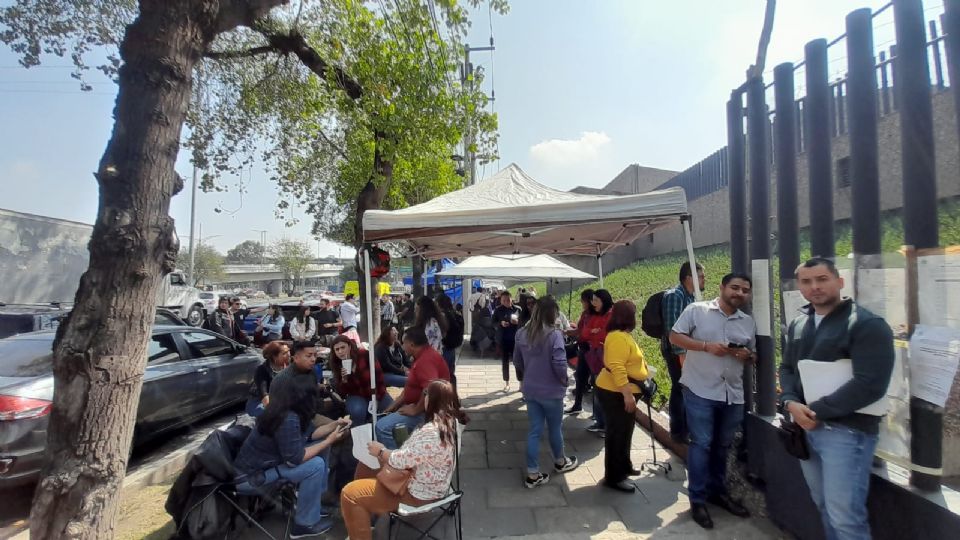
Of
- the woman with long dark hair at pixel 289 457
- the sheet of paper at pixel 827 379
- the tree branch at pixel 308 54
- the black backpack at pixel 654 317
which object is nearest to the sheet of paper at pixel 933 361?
the sheet of paper at pixel 827 379

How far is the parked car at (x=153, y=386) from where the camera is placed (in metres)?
3.63

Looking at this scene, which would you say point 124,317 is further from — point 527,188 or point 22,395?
point 527,188

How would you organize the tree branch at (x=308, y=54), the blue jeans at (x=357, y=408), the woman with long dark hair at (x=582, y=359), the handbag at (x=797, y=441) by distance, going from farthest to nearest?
the tree branch at (x=308, y=54)
the woman with long dark hair at (x=582, y=359)
the blue jeans at (x=357, y=408)
the handbag at (x=797, y=441)

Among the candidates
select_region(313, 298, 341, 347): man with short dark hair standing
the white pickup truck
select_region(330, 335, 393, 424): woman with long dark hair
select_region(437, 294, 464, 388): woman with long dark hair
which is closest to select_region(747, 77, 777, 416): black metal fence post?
select_region(330, 335, 393, 424): woman with long dark hair

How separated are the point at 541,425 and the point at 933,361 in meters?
2.60

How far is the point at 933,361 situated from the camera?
2188 mm

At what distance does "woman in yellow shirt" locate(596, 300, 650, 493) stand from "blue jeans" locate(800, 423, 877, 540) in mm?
1324

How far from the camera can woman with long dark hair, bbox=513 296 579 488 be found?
12.8 feet

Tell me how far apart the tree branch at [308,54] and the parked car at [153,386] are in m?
4.00

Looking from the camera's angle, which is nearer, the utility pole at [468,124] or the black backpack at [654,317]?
the black backpack at [654,317]

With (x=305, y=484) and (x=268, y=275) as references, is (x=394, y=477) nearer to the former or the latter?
(x=305, y=484)

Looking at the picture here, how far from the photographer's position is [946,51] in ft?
7.49

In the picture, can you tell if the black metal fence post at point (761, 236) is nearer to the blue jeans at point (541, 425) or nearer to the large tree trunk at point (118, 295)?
the blue jeans at point (541, 425)

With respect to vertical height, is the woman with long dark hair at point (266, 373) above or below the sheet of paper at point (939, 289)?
below
